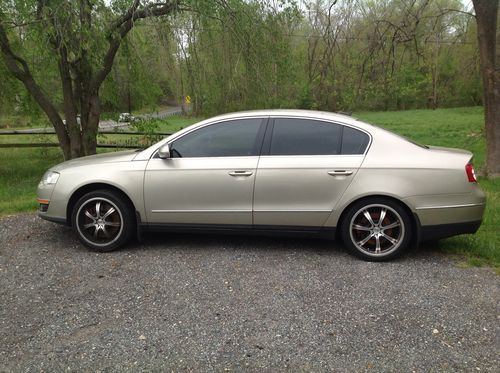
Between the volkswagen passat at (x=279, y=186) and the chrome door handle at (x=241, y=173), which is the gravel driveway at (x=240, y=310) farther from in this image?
the chrome door handle at (x=241, y=173)

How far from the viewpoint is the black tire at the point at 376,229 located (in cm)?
453

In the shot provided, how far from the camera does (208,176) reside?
4.74 meters

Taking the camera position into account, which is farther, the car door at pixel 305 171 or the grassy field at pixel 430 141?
the grassy field at pixel 430 141

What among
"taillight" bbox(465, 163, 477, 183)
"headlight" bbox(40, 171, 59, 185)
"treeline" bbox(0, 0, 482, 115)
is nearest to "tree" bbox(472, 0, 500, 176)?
"treeline" bbox(0, 0, 482, 115)

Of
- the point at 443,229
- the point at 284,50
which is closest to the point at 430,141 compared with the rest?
the point at 284,50

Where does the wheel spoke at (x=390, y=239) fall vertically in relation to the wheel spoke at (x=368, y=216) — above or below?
below

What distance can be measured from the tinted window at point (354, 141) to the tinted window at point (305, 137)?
0.06 meters

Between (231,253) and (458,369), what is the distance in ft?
8.31

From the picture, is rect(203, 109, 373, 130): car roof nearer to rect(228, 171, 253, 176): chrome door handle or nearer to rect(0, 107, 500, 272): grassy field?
rect(228, 171, 253, 176): chrome door handle

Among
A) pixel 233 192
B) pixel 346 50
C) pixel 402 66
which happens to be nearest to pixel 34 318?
pixel 233 192

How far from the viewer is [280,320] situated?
3.43 m

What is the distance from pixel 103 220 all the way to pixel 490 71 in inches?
304

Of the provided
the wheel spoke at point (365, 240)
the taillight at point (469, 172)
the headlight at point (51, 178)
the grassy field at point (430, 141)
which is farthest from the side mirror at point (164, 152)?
the taillight at point (469, 172)

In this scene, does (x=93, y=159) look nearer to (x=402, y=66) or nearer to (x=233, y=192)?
(x=233, y=192)
